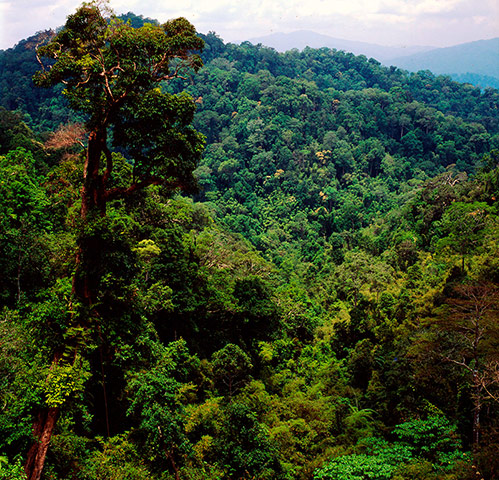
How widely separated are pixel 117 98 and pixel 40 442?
20.9 feet

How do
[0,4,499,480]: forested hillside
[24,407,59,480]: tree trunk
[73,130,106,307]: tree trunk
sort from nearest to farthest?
[24,407,59,480]: tree trunk → [0,4,499,480]: forested hillside → [73,130,106,307]: tree trunk

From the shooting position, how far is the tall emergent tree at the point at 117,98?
8.17m

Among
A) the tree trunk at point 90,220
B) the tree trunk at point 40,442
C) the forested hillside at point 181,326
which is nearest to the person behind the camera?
the tree trunk at point 40,442

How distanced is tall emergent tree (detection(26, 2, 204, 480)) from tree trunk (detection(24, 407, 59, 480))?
5.56ft

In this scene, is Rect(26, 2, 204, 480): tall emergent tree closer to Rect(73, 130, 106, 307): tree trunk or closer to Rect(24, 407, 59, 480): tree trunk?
Rect(73, 130, 106, 307): tree trunk

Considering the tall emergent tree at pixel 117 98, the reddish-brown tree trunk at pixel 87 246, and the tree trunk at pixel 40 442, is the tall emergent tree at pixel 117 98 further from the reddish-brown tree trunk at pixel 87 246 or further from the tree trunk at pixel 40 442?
the tree trunk at pixel 40 442

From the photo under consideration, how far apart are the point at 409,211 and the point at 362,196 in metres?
14.4

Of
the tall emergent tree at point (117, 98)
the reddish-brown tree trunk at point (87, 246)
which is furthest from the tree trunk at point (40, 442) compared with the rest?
the tall emergent tree at point (117, 98)

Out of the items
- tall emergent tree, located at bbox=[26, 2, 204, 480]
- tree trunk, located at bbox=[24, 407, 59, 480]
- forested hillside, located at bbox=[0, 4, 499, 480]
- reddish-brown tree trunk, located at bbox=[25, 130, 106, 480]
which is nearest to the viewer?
tree trunk, located at bbox=[24, 407, 59, 480]

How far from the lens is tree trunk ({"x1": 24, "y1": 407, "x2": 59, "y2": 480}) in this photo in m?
6.62

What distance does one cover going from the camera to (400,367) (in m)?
12.8

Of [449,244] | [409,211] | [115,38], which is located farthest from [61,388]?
[409,211]

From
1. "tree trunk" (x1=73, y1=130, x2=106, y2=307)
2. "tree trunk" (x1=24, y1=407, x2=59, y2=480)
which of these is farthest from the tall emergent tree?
"tree trunk" (x1=24, y1=407, x2=59, y2=480)

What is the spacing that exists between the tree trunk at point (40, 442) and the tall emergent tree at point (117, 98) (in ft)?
5.56
